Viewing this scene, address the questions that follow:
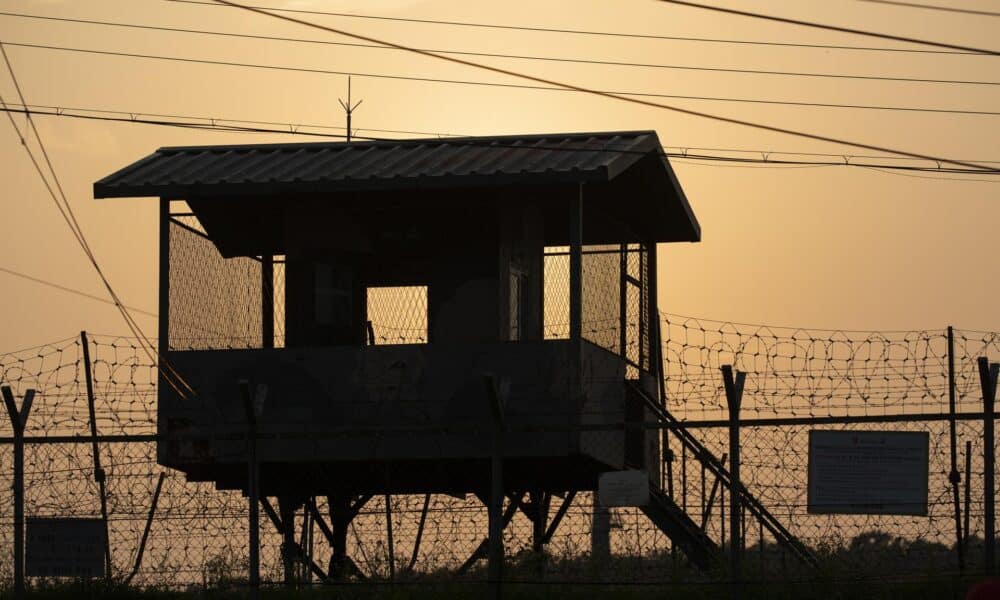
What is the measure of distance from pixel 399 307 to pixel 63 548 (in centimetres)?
749

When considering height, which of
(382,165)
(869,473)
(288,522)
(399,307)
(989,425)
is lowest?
(288,522)

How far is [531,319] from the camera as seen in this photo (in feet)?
72.9

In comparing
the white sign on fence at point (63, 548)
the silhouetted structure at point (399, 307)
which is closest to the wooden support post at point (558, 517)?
the silhouetted structure at point (399, 307)

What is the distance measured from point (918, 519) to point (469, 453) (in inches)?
261

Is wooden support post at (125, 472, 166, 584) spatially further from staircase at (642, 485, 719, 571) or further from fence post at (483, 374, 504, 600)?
staircase at (642, 485, 719, 571)

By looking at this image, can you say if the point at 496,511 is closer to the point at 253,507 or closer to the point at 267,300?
the point at 253,507

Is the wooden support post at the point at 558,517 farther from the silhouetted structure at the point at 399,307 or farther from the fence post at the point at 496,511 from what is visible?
the fence post at the point at 496,511

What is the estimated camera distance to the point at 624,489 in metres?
15.8

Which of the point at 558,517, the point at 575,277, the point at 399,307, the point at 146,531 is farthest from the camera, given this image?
the point at 399,307

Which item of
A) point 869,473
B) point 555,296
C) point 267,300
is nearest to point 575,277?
point 555,296

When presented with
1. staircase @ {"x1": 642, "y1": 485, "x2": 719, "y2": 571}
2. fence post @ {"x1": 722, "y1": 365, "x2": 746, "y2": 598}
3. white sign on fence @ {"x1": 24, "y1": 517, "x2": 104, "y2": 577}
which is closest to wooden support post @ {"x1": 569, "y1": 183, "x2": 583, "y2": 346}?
staircase @ {"x1": 642, "y1": 485, "x2": 719, "y2": 571}

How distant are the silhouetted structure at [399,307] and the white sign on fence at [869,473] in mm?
4951

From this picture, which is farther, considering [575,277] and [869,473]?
[575,277]

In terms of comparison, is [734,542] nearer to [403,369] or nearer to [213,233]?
[403,369]
